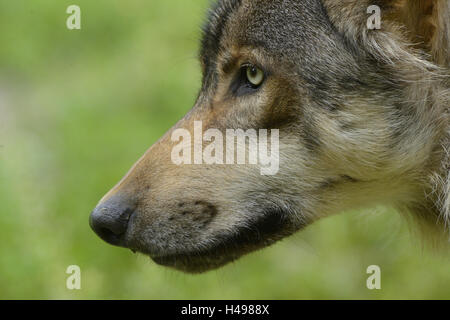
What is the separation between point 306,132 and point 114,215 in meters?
1.00

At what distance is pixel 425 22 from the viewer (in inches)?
134

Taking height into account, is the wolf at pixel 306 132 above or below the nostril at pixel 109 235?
above

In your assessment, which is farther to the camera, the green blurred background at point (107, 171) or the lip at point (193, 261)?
the green blurred background at point (107, 171)

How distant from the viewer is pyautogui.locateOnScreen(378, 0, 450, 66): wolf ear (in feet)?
11.0

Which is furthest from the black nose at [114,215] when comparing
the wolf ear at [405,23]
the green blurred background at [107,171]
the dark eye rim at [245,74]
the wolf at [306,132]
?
the wolf ear at [405,23]

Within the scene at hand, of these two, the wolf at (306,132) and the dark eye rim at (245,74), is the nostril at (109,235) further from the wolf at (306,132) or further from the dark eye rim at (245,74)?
the dark eye rim at (245,74)

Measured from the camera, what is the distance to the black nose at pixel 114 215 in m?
3.49

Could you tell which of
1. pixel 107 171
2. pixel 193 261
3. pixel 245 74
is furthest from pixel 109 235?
pixel 107 171

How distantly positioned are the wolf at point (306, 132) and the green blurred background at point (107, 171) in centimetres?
58

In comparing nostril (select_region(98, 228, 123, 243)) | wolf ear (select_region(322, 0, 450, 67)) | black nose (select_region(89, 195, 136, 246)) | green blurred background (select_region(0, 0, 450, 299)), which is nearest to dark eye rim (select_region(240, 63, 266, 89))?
wolf ear (select_region(322, 0, 450, 67))

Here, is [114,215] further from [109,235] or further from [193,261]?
[193,261]

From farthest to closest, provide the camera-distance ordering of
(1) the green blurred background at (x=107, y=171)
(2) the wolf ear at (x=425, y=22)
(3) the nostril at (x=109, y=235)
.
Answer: (1) the green blurred background at (x=107, y=171) < (3) the nostril at (x=109, y=235) < (2) the wolf ear at (x=425, y=22)

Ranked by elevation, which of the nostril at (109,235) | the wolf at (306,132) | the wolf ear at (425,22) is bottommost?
the nostril at (109,235)
